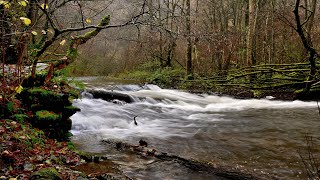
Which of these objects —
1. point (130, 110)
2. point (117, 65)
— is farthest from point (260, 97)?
point (117, 65)

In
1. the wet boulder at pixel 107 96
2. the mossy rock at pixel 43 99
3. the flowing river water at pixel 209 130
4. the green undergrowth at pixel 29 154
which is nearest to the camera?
the green undergrowth at pixel 29 154

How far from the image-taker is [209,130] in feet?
27.1

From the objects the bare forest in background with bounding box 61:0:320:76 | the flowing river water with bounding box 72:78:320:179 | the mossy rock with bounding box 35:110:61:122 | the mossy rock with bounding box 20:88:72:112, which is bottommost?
the flowing river water with bounding box 72:78:320:179

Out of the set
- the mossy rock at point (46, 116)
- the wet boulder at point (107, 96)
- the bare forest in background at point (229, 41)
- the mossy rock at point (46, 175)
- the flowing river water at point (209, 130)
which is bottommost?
the flowing river water at point (209, 130)

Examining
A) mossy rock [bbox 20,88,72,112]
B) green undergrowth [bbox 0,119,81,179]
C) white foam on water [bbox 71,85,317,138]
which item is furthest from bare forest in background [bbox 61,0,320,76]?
green undergrowth [bbox 0,119,81,179]

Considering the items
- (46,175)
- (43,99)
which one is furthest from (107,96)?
(46,175)

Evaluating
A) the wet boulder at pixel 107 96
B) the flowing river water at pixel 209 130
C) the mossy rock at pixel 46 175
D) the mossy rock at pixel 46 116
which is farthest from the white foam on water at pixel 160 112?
the mossy rock at pixel 46 175

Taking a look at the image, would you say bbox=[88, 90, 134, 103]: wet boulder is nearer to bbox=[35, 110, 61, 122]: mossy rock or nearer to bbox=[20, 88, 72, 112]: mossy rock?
bbox=[20, 88, 72, 112]: mossy rock

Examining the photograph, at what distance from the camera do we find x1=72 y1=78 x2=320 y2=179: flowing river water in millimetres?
5391

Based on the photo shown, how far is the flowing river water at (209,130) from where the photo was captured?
17.7 feet

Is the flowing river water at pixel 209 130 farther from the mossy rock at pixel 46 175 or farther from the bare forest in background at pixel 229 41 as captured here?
the bare forest in background at pixel 229 41

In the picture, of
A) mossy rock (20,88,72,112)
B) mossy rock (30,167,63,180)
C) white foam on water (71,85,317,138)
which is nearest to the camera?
mossy rock (30,167,63,180)

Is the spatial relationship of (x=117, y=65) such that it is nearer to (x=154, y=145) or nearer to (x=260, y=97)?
(x=260, y=97)

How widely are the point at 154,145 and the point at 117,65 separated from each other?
22528 mm
